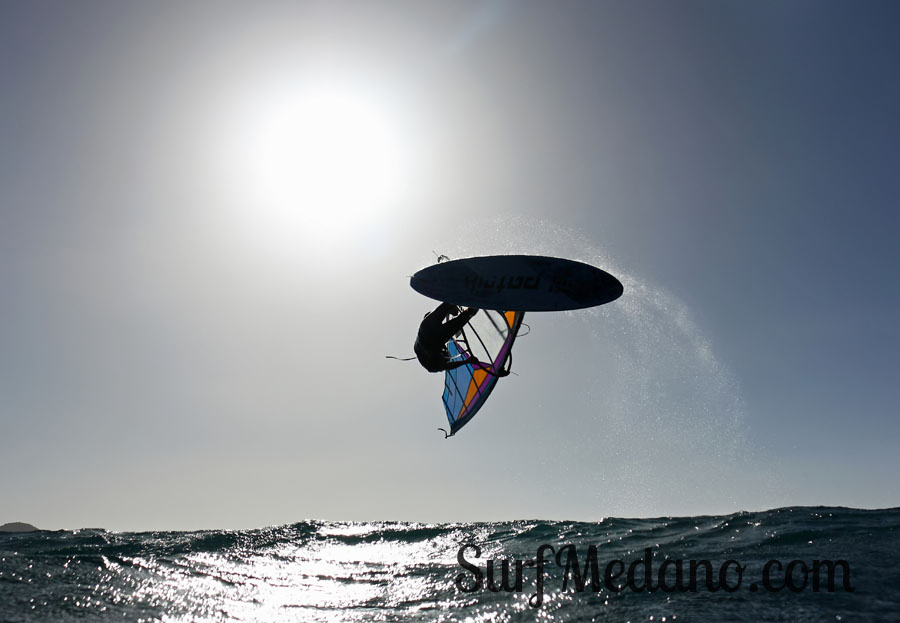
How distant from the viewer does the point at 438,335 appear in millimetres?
13039

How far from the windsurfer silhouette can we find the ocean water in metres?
4.84

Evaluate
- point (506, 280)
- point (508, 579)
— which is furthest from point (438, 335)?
point (508, 579)

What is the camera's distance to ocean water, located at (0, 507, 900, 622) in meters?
9.05

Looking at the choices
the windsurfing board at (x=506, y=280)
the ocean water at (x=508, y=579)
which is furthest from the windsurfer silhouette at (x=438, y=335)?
the ocean water at (x=508, y=579)

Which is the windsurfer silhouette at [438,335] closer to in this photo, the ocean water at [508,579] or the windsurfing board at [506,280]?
the windsurfing board at [506,280]

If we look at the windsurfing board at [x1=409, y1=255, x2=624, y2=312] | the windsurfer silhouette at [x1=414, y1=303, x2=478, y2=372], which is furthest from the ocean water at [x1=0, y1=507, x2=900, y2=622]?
the windsurfing board at [x1=409, y1=255, x2=624, y2=312]

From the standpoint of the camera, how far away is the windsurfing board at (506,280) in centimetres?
1216

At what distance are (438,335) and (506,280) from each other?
2.12m

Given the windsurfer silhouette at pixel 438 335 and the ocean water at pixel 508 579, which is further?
the windsurfer silhouette at pixel 438 335

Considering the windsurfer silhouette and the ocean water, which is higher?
the windsurfer silhouette

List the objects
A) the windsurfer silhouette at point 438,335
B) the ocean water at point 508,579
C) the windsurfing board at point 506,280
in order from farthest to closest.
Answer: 1. the windsurfer silhouette at point 438,335
2. the windsurfing board at point 506,280
3. the ocean water at point 508,579

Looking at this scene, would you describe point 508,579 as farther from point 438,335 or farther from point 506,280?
point 506,280

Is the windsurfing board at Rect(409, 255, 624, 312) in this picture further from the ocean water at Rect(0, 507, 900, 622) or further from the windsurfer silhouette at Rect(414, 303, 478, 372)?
the ocean water at Rect(0, 507, 900, 622)

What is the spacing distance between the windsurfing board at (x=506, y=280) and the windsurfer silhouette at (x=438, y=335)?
2.55 feet
